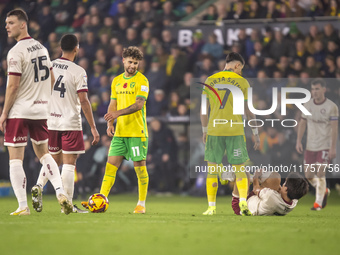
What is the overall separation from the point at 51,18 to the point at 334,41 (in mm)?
7990

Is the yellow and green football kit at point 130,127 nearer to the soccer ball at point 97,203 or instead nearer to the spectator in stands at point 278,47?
the soccer ball at point 97,203

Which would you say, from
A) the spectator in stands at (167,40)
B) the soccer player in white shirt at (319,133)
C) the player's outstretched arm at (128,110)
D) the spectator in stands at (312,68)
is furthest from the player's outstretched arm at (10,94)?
the spectator in stands at (167,40)

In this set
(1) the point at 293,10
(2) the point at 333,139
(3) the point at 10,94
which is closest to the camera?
(3) the point at 10,94

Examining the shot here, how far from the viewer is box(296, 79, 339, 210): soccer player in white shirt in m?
11.3

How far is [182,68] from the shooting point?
616 inches

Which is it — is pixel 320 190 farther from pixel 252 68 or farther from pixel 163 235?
pixel 163 235

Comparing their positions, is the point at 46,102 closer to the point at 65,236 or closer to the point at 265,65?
the point at 65,236

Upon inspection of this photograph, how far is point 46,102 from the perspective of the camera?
25.7ft

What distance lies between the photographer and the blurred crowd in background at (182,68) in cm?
1448

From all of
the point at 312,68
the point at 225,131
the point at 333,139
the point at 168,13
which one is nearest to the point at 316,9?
the point at 312,68

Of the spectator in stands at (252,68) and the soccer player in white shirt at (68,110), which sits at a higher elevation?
the spectator in stands at (252,68)

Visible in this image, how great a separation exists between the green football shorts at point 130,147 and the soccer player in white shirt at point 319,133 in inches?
135

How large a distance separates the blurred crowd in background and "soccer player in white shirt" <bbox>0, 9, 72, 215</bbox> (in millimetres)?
5832

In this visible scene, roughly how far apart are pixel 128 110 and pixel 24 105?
162cm
